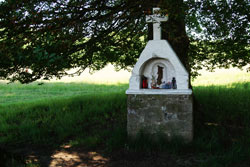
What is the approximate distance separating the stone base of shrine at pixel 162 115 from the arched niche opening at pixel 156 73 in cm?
42

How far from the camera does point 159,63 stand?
621cm

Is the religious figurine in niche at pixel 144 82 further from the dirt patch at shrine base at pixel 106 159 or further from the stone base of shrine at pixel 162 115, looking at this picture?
the dirt patch at shrine base at pixel 106 159

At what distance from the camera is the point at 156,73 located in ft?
20.6

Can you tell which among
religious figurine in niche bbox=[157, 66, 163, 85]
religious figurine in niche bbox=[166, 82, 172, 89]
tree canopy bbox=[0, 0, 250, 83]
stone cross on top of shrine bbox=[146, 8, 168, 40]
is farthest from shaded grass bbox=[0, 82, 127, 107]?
stone cross on top of shrine bbox=[146, 8, 168, 40]

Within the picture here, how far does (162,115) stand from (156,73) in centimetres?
104

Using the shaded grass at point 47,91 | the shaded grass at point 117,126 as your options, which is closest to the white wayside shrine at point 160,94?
the shaded grass at point 117,126

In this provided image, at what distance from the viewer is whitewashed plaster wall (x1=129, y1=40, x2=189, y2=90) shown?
5.80 m

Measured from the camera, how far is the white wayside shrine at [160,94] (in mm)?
5727

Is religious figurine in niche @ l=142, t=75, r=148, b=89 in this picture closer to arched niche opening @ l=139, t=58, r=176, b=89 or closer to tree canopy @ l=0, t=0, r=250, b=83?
arched niche opening @ l=139, t=58, r=176, b=89

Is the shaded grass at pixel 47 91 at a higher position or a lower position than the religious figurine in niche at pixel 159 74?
lower

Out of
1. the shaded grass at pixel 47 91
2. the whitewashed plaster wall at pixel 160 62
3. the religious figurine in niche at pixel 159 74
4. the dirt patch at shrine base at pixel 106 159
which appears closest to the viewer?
the dirt patch at shrine base at pixel 106 159

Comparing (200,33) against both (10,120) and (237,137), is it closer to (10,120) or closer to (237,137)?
(237,137)

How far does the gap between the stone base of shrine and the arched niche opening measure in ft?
1.38

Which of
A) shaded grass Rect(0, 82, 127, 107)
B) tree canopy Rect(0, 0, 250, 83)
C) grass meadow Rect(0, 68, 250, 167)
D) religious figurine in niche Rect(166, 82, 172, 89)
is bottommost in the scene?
grass meadow Rect(0, 68, 250, 167)
